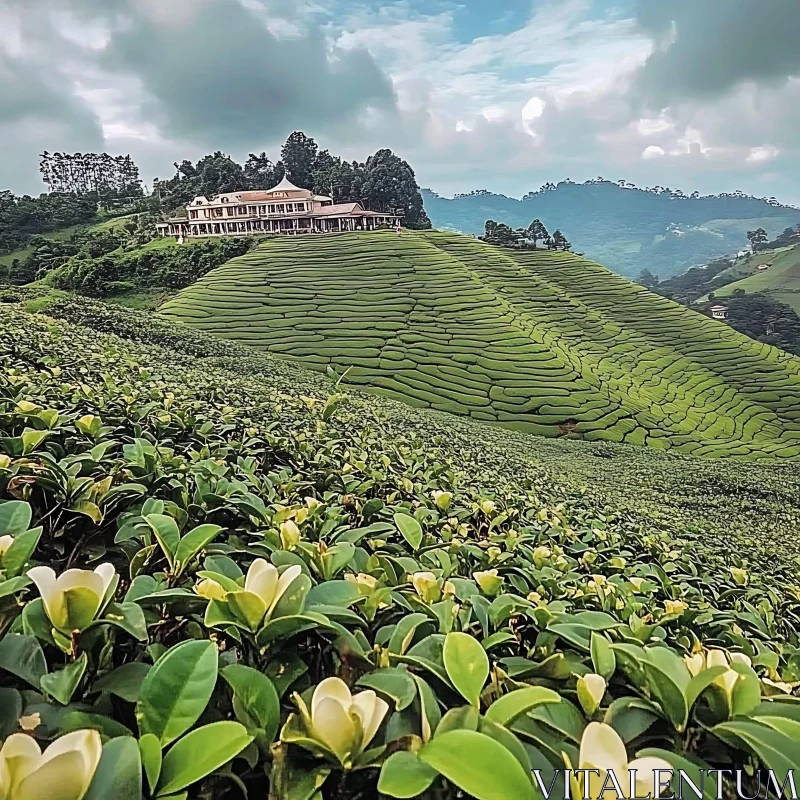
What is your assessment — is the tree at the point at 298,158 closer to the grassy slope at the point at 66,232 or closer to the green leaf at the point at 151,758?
the grassy slope at the point at 66,232

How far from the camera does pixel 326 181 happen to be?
1214 inches

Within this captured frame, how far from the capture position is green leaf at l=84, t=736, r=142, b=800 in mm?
366

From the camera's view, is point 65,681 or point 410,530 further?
point 410,530

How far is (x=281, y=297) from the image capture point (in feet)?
49.6

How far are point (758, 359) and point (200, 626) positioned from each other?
59.6ft

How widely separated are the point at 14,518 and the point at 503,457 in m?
3.53

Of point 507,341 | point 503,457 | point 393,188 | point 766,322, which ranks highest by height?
point 393,188

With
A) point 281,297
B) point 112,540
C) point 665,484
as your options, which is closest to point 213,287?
point 281,297

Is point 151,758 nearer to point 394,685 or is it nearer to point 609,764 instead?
point 394,685

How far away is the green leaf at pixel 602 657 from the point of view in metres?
0.58

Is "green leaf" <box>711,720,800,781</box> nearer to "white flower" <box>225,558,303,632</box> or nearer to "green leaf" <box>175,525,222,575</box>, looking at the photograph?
"white flower" <box>225,558,303,632</box>

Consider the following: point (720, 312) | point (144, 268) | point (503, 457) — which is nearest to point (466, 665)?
point (503, 457)

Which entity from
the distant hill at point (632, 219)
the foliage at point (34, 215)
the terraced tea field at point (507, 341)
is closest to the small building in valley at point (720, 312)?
the terraced tea field at point (507, 341)

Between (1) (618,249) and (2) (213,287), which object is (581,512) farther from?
(1) (618,249)
